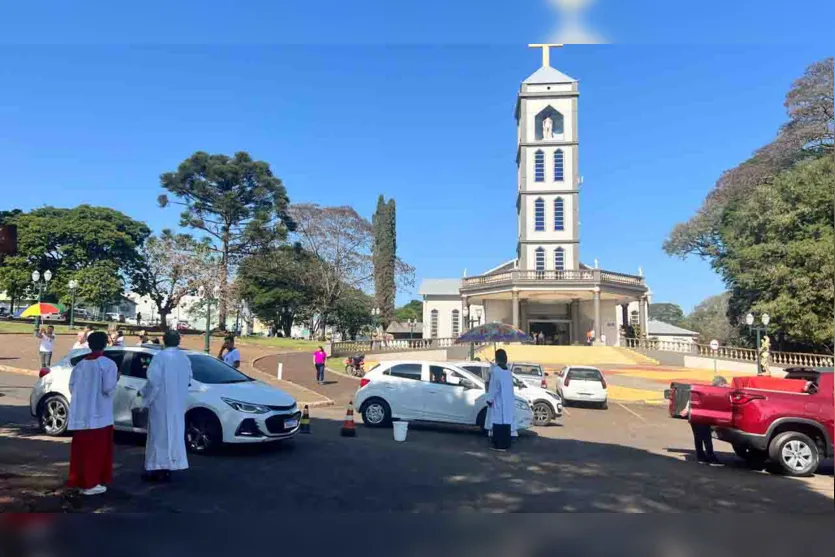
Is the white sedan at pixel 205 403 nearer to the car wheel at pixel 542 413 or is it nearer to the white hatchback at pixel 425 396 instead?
the white hatchback at pixel 425 396

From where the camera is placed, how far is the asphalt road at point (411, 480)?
6.20 meters

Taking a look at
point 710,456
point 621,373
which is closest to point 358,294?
point 621,373

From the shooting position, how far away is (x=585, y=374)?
785 inches

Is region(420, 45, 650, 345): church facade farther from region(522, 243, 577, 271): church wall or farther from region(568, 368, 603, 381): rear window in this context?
region(568, 368, 603, 381): rear window

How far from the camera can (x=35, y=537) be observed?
15.7 ft

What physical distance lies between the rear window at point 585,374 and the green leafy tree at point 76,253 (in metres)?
43.6

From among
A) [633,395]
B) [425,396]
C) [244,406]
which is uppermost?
[244,406]

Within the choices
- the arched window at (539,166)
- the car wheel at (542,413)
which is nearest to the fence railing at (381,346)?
the arched window at (539,166)

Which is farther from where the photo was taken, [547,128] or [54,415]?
[547,128]

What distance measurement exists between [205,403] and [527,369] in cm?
1355

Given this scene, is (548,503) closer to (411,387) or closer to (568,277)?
(411,387)

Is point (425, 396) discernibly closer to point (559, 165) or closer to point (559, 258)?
point (559, 258)

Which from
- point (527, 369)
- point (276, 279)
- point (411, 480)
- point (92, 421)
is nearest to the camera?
point (92, 421)

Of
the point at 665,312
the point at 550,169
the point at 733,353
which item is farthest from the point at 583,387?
the point at 665,312
